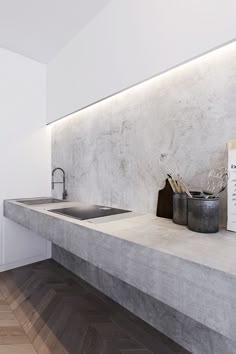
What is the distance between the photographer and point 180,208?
1.18m

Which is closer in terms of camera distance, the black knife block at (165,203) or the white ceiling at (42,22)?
the black knife block at (165,203)

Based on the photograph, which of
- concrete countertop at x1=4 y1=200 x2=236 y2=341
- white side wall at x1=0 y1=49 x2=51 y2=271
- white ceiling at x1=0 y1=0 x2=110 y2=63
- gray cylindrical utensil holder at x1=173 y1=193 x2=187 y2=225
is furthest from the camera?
white side wall at x1=0 y1=49 x2=51 y2=271

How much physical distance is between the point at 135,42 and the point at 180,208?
3.68 feet

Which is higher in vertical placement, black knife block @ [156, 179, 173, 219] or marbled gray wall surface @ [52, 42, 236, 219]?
marbled gray wall surface @ [52, 42, 236, 219]

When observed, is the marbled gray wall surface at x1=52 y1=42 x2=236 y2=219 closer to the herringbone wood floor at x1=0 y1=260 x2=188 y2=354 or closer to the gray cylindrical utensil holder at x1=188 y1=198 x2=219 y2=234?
the gray cylindrical utensil holder at x1=188 y1=198 x2=219 y2=234

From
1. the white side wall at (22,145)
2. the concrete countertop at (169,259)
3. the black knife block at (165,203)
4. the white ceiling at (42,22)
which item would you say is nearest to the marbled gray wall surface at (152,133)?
the black knife block at (165,203)

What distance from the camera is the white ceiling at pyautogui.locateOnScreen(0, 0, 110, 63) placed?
1721 millimetres

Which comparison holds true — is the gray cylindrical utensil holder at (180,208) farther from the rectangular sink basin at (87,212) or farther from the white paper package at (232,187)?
the rectangular sink basin at (87,212)

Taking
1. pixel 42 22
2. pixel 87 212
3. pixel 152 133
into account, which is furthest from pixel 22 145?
pixel 152 133

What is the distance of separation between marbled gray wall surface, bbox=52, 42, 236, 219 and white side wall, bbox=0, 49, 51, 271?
20.5 inches

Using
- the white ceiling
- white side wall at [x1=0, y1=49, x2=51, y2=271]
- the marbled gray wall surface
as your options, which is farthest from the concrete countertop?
the white ceiling

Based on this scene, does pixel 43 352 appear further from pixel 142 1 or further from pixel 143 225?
pixel 142 1

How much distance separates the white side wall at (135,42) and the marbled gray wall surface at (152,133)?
0.13m

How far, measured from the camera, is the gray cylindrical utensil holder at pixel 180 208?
117cm
